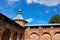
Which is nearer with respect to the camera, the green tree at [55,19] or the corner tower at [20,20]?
the corner tower at [20,20]

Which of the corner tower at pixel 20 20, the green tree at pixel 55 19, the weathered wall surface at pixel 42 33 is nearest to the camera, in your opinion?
the weathered wall surface at pixel 42 33

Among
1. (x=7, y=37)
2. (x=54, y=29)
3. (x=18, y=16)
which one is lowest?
(x=7, y=37)

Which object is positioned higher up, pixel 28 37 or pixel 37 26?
pixel 37 26

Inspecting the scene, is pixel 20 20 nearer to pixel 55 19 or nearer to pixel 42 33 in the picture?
pixel 42 33

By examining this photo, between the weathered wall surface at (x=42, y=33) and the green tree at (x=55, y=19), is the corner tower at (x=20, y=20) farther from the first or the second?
the green tree at (x=55, y=19)

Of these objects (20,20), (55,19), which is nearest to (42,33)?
(20,20)

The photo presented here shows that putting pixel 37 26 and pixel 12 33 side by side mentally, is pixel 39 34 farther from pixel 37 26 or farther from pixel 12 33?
pixel 12 33

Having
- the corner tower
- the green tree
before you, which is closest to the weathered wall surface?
the corner tower

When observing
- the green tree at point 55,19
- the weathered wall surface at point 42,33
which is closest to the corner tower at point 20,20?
the weathered wall surface at point 42,33

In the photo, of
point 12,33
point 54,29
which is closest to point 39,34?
point 54,29

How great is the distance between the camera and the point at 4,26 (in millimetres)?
19609

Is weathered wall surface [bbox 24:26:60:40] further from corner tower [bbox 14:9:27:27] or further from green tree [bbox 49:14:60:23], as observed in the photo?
green tree [bbox 49:14:60:23]

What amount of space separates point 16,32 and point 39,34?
3.81 meters

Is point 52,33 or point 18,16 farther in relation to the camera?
point 18,16
